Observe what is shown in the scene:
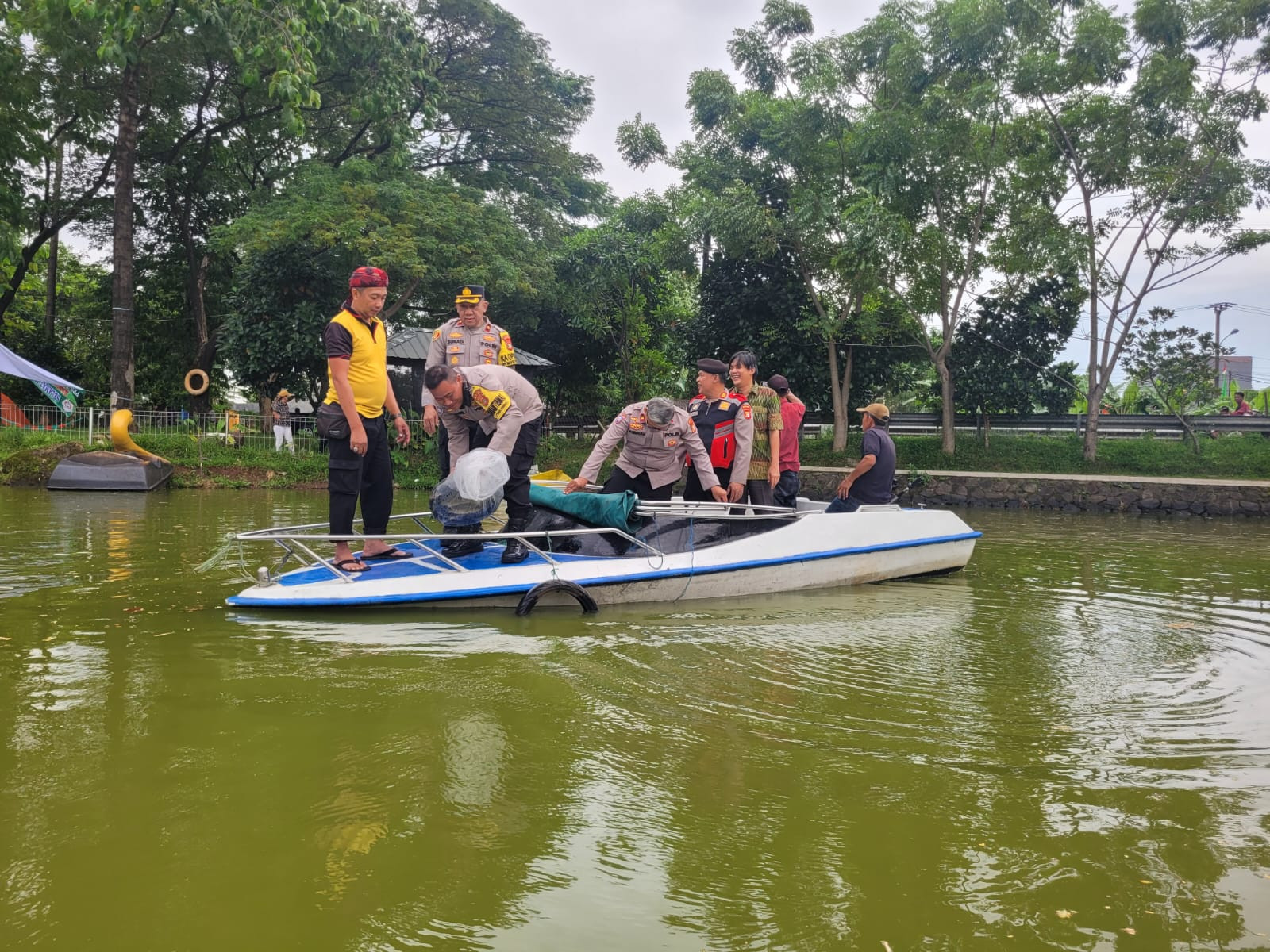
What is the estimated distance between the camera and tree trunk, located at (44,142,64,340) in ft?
83.6

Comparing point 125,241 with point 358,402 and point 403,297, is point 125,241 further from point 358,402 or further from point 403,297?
point 358,402

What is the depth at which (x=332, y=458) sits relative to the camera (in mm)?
5844

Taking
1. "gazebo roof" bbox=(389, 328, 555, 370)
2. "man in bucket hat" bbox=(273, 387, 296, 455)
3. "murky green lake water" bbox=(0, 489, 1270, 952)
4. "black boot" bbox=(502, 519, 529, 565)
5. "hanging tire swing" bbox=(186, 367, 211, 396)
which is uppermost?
"gazebo roof" bbox=(389, 328, 555, 370)

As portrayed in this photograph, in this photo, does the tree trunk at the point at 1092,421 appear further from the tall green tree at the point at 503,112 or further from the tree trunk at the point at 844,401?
the tall green tree at the point at 503,112

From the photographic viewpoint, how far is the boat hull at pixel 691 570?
227 inches

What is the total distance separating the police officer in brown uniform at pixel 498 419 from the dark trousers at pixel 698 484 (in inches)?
65.2

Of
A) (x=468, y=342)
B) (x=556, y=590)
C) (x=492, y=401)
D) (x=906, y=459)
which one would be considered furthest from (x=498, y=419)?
(x=906, y=459)

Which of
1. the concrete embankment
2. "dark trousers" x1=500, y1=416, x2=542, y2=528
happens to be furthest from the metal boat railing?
the concrete embankment

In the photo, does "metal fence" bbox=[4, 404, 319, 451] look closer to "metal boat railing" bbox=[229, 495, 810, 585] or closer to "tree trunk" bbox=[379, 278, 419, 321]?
"tree trunk" bbox=[379, 278, 419, 321]

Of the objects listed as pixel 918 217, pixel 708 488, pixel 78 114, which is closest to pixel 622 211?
pixel 918 217

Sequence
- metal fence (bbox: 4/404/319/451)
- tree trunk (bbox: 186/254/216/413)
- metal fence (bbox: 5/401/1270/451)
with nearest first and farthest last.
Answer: metal fence (bbox: 4/404/319/451) < metal fence (bbox: 5/401/1270/451) < tree trunk (bbox: 186/254/216/413)

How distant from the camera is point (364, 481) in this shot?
613cm

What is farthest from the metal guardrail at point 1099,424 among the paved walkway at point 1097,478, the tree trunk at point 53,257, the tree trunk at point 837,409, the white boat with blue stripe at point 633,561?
the tree trunk at point 53,257

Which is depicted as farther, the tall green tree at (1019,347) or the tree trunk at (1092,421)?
the tall green tree at (1019,347)
